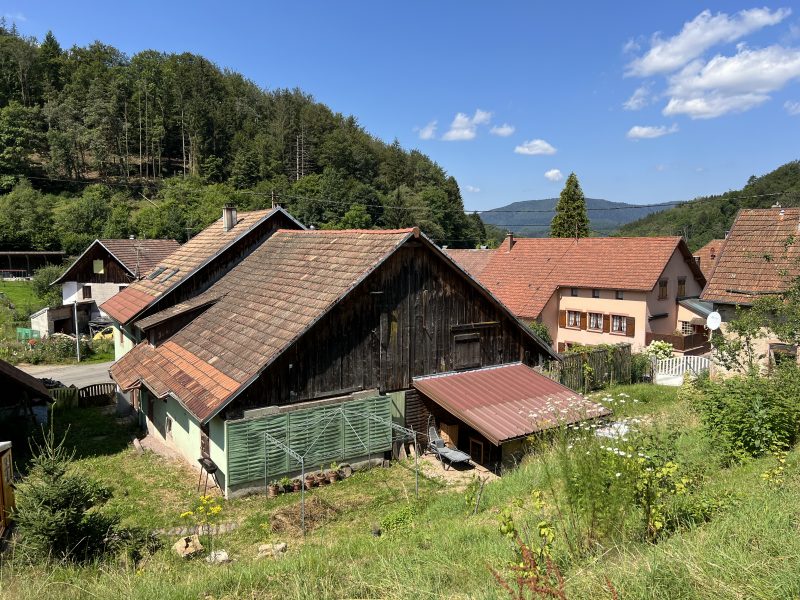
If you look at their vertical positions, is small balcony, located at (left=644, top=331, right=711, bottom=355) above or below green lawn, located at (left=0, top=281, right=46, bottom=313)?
below

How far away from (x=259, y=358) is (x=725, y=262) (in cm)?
1699

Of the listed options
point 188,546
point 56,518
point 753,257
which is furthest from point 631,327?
point 56,518

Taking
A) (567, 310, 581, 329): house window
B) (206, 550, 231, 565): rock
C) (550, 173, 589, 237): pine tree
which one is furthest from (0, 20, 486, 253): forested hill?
(206, 550, 231, 565): rock

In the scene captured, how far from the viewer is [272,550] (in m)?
9.85

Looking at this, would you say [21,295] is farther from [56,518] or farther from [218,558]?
[218,558]

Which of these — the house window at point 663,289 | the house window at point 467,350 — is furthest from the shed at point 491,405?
the house window at point 663,289

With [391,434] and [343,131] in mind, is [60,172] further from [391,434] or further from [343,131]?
Answer: [391,434]

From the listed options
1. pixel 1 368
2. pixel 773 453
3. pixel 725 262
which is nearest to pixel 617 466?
pixel 773 453

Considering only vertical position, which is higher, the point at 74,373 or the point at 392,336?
the point at 392,336

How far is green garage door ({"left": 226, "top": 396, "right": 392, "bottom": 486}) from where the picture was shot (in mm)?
13234

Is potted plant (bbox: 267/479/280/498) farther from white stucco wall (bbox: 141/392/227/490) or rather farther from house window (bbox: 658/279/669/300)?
house window (bbox: 658/279/669/300)

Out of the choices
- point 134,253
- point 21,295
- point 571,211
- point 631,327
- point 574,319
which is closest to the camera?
point 631,327

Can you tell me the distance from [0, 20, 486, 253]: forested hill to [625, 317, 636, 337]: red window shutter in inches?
2047

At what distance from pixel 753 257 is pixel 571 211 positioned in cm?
4114
